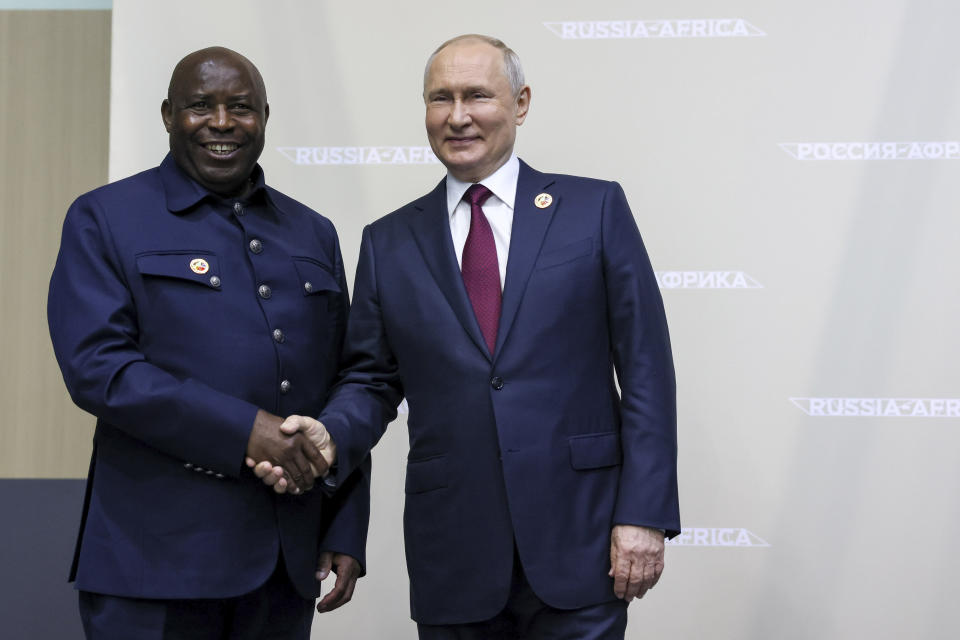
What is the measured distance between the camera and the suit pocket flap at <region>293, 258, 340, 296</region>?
2.12 metres

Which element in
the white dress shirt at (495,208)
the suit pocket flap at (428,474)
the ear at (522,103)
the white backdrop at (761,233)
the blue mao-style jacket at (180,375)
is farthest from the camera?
the white backdrop at (761,233)

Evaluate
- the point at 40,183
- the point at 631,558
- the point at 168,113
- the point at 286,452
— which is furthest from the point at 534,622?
the point at 40,183

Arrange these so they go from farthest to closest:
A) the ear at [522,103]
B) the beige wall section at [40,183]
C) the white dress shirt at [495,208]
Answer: the beige wall section at [40,183]
the ear at [522,103]
the white dress shirt at [495,208]

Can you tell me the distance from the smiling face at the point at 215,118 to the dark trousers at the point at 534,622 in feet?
3.08

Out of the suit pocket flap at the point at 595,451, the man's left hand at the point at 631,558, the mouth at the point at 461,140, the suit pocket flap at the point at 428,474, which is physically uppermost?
the mouth at the point at 461,140

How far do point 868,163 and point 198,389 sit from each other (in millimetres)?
2231

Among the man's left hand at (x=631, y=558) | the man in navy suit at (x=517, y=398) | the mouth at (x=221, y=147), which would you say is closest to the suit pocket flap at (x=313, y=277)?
the man in navy suit at (x=517, y=398)

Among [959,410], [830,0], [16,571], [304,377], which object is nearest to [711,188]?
[830,0]

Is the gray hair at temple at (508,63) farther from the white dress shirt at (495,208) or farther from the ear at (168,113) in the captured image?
the ear at (168,113)

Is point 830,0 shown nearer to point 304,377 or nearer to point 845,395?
point 845,395

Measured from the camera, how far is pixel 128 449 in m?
1.96

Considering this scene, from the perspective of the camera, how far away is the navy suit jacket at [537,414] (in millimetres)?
1916

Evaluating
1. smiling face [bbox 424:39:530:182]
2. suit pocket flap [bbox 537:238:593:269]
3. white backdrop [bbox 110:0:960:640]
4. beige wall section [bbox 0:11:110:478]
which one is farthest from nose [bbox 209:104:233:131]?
beige wall section [bbox 0:11:110:478]

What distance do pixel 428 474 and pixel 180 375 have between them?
0.50 meters
